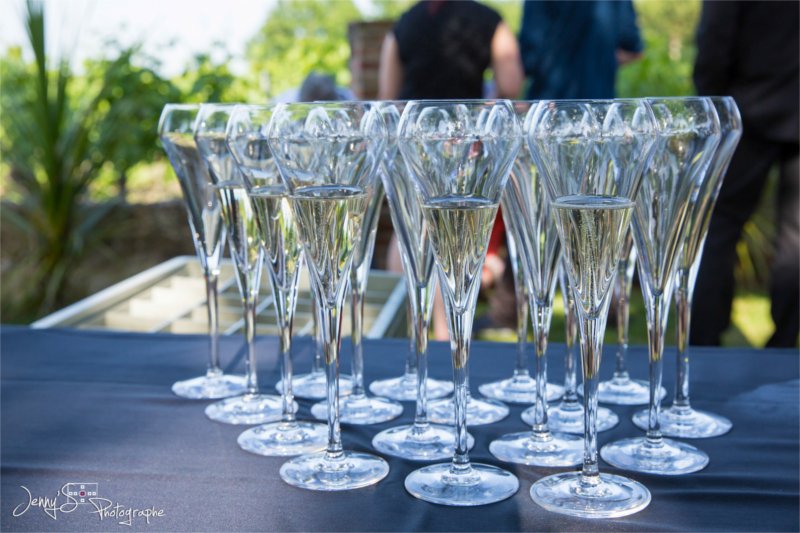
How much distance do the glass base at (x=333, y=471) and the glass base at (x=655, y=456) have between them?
0.94 ft

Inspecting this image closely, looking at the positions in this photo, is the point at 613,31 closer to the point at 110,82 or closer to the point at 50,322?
the point at 50,322

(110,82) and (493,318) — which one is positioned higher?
(110,82)

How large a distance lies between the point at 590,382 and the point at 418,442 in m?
0.29

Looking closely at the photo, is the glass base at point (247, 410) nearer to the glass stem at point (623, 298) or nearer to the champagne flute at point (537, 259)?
the champagne flute at point (537, 259)

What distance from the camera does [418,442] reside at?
1.22 meters

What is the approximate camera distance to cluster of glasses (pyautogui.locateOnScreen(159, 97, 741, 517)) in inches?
38.9

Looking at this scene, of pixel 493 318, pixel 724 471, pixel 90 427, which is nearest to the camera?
pixel 724 471

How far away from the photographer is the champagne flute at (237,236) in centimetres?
138

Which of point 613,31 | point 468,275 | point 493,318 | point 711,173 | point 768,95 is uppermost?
point 613,31

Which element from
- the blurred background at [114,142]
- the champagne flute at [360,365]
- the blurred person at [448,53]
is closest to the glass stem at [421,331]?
the champagne flute at [360,365]

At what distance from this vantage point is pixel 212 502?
40.6 inches

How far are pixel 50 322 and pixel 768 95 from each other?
2501mm

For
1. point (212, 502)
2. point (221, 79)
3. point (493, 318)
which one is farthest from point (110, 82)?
point (212, 502)

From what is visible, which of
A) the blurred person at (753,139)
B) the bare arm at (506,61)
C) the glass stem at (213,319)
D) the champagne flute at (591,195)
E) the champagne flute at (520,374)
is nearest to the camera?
the champagne flute at (591,195)
